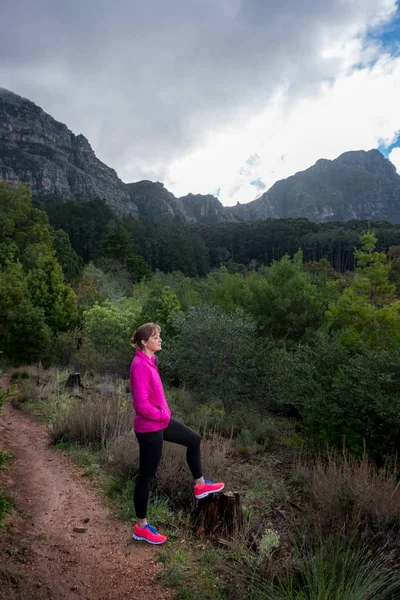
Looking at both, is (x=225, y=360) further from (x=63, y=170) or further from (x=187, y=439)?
(x=63, y=170)

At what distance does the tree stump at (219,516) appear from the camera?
330 cm

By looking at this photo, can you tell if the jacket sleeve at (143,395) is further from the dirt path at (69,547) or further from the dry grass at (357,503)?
the dry grass at (357,503)

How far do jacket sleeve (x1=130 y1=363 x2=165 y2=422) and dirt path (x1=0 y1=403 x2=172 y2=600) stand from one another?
1.18 meters

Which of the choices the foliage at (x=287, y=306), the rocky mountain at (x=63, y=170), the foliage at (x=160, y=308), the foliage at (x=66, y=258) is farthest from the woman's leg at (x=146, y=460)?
the rocky mountain at (x=63, y=170)

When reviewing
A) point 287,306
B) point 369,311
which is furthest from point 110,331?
point 369,311

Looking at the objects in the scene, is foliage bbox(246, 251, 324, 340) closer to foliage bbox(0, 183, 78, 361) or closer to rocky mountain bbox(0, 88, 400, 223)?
foliage bbox(0, 183, 78, 361)

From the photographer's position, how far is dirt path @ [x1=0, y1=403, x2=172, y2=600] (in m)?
2.62

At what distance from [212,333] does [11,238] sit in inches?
1041

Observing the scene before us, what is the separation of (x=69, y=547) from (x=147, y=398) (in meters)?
1.51

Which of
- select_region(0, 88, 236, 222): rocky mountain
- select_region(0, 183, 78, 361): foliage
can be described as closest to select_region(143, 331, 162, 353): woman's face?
select_region(0, 183, 78, 361): foliage

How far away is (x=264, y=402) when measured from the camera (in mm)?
10672

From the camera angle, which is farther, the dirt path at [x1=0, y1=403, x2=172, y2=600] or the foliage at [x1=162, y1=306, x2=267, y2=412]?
the foliage at [x1=162, y1=306, x2=267, y2=412]

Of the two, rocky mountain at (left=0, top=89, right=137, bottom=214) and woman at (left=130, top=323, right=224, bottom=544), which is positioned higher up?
rocky mountain at (left=0, top=89, right=137, bottom=214)

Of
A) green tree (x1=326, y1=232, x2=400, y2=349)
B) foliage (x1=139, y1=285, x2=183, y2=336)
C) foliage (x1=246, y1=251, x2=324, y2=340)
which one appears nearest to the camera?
Answer: green tree (x1=326, y1=232, x2=400, y2=349)
